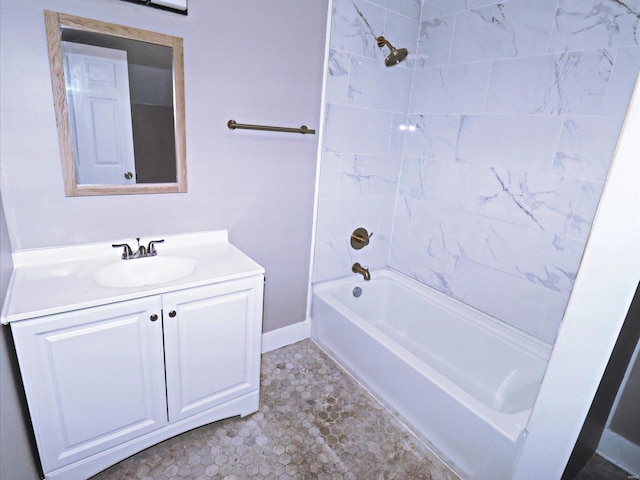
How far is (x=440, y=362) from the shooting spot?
7.30 feet

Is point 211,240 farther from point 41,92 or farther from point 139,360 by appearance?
point 41,92

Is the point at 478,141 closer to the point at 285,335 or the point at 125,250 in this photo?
the point at 285,335

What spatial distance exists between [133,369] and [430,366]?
1.43 metres

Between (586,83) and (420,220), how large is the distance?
1.15 m

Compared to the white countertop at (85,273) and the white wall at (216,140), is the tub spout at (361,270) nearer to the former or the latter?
the white wall at (216,140)

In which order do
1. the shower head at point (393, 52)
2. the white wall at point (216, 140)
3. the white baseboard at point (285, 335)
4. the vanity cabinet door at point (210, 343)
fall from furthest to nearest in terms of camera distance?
the white baseboard at point (285, 335) < the shower head at point (393, 52) < the vanity cabinet door at point (210, 343) < the white wall at point (216, 140)

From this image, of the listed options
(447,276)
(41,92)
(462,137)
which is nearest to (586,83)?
(462,137)

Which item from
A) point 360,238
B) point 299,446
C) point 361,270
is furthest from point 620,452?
point 360,238

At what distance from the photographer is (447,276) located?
231 centimetres

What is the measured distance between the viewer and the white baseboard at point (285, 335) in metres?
2.28

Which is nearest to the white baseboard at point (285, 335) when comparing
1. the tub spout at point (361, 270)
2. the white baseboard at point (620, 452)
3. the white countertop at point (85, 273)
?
the tub spout at point (361, 270)

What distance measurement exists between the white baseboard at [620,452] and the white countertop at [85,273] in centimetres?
173

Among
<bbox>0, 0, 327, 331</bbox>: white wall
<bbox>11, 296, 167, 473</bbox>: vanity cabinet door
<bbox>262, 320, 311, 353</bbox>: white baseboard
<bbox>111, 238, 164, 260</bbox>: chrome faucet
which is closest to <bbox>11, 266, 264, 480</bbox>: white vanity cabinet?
<bbox>11, 296, 167, 473</bbox>: vanity cabinet door

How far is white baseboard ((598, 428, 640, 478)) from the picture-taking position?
1.47 metres
